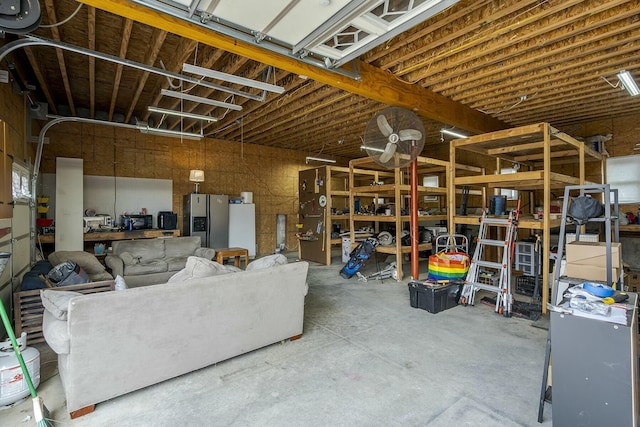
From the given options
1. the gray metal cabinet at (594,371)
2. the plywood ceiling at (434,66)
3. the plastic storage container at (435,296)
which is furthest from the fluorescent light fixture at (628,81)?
the gray metal cabinet at (594,371)

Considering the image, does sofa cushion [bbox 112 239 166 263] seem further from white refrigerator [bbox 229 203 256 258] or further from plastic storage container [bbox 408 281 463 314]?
plastic storage container [bbox 408 281 463 314]

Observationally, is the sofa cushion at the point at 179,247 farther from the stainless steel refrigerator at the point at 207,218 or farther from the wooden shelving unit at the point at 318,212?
the wooden shelving unit at the point at 318,212

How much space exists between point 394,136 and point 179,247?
438cm

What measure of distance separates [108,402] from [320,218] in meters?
5.57

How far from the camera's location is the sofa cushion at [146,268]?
16.3 ft

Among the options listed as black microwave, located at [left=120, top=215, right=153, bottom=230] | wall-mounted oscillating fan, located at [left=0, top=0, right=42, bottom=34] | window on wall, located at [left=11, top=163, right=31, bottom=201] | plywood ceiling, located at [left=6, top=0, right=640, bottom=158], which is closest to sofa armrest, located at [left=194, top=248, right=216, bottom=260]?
black microwave, located at [left=120, top=215, right=153, bottom=230]

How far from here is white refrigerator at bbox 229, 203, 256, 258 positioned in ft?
26.4

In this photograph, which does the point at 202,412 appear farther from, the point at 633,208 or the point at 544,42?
the point at 633,208

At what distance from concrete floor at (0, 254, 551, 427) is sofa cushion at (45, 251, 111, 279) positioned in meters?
Answer: 1.43

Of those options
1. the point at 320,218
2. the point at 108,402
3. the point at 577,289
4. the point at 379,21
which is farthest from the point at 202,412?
the point at 320,218

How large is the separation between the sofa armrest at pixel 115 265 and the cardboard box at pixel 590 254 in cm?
564

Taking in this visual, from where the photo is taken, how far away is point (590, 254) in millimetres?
2598

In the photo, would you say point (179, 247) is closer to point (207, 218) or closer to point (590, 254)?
point (207, 218)

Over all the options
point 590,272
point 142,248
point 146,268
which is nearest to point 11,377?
point 146,268
